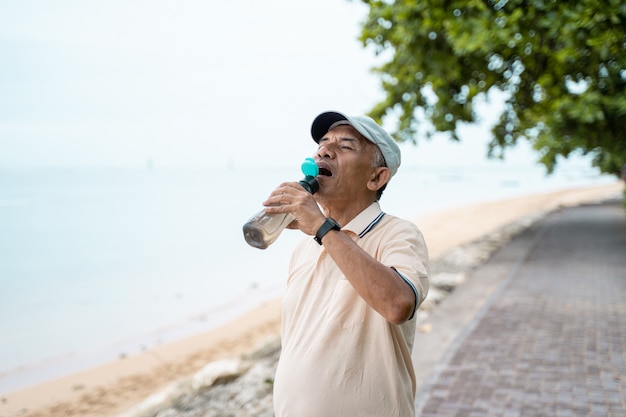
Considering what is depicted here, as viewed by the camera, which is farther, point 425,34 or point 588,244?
point 588,244

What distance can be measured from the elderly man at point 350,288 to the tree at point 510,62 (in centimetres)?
264

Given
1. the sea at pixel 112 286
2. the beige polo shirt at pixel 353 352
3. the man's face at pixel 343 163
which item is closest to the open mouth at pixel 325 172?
the man's face at pixel 343 163

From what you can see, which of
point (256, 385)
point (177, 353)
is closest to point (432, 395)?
point (256, 385)

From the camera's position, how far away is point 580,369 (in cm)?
517

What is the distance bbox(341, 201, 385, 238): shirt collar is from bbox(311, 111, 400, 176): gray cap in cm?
15

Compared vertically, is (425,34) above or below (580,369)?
above

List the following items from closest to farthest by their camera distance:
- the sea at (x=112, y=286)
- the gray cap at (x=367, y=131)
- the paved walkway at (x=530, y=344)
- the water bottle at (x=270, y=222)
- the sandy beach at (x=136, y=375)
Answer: the water bottle at (x=270, y=222), the gray cap at (x=367, y=131), the paved walkway at (x=530, y=344), the sandy beach at (x=136, y=375), the sea at (x=112, y=286)

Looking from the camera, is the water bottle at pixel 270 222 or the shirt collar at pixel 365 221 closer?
the water bottle at pixel 270 222

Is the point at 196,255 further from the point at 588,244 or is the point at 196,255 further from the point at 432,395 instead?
Result: the point at 432,395

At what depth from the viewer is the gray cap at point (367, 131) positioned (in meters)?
1.77

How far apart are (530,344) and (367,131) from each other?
4.96 m

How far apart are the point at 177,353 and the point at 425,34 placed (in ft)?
20.0

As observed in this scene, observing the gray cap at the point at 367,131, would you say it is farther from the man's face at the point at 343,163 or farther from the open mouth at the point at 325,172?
the open mouth at the point at 325,172

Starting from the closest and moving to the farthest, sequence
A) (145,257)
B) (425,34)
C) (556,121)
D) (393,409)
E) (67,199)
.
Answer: (393,409) → (425,34) → (556,121) → (145,257) → (67,199)
